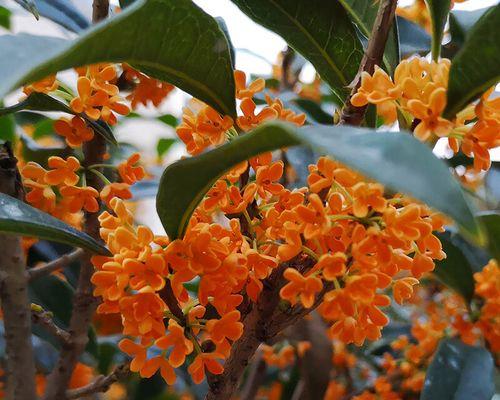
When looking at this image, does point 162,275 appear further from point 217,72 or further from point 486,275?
point 486,275

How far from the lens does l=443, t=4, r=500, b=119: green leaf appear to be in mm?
499

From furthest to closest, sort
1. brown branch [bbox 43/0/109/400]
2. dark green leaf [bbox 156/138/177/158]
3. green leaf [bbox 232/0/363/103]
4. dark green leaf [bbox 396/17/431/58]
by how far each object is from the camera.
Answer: dark green leaf [bbox 156/138/177/158], dark green leaf [bbox 396/17/431/58], brown branch [bbox 43/0/109/400], green leaf [bbox 232/0/363/103]

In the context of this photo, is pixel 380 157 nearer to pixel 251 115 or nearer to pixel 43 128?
pixel 251 115

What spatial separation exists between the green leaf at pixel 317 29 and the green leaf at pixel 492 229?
22 centimetres

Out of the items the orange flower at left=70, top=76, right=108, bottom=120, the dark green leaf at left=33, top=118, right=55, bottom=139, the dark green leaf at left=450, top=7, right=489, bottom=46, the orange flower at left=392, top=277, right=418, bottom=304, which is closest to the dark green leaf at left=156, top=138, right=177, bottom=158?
the dark green leaf at left=33, top=118, right=55, bottom=139

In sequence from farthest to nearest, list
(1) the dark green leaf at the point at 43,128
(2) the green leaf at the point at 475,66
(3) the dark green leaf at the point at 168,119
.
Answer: (3) the dark green leaf at the point at 168,119, (1) the dark green leaf at the point at 43,128, (2) the green leaf at the point at 475,66

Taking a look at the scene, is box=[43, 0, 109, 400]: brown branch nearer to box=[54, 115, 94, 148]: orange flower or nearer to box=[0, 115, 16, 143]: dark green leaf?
box=[54, 115, 94, 148]: orange flower

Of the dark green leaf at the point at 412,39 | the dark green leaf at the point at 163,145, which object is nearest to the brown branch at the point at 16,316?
the dark green leaf at the point at 412,39

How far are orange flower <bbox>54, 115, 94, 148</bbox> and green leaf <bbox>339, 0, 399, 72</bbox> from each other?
0.33 metres

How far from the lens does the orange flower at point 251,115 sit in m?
0.63

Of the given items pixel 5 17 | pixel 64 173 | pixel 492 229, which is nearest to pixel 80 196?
pixel 64 173

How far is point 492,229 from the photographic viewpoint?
2.57 ft

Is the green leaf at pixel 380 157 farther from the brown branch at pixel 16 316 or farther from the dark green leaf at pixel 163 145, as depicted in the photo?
the dark green leaf at pixel 163 145

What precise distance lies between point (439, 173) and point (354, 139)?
0.20 ft
